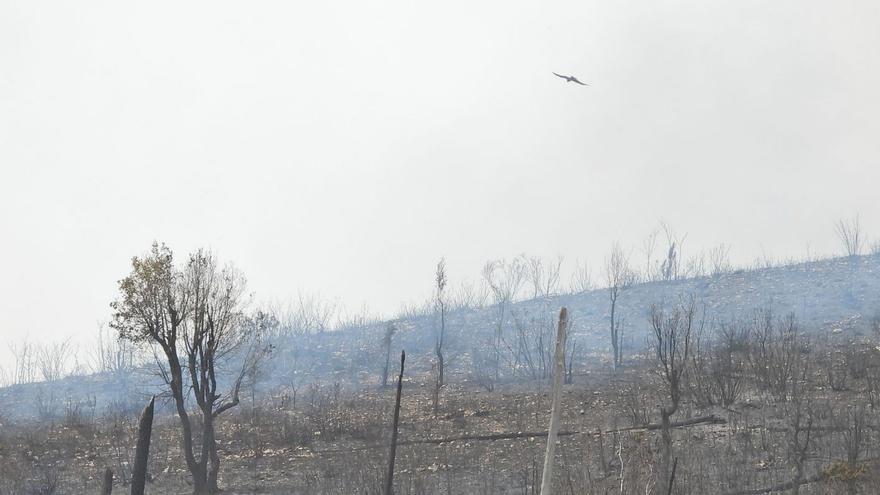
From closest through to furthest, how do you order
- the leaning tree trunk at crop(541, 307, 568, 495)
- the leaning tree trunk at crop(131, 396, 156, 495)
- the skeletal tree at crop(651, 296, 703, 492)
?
the leaning tree trunk at crop(541, 307, 568, 495), the leaning tree trunk at crop(131, 396, 156, 495), the skeletal tree at crop(651, 296, 703, 492)

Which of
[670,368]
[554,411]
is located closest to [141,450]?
[554,411]

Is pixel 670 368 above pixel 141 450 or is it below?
below

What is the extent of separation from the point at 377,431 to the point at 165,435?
8302 millimetres

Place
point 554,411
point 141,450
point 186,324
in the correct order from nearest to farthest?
1. point 554,411
2. point 141,450
3. point 186,324

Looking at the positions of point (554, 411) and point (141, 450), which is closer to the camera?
point (554, 411)

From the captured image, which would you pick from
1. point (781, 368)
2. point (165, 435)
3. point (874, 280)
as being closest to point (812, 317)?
point (874, 280)

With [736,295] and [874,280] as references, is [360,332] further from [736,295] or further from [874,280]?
[874,280]

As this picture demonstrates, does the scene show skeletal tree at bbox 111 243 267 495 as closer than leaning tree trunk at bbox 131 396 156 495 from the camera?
No

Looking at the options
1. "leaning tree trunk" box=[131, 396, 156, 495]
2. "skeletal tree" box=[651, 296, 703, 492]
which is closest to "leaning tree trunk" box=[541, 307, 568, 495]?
"leaning tree trunk" box=[131, 396, 156, 495]

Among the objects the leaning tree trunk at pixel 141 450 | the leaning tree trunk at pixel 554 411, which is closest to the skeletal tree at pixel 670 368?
the leaning tree trunk at pixel 554 411

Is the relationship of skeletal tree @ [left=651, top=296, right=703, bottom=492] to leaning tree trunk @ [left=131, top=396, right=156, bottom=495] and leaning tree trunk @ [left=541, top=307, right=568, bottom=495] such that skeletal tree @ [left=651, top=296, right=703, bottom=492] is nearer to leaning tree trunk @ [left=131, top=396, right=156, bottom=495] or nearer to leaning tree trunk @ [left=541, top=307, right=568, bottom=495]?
leaning tree trunk @ [left=541, top=307, right=568, bottom=495]

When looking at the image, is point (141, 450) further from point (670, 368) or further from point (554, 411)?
point (670, 368)

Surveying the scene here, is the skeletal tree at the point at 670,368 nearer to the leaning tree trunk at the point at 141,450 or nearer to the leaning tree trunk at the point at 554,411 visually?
the leaning tree trunk at the point at 554,411

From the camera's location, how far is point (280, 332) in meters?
66.1
